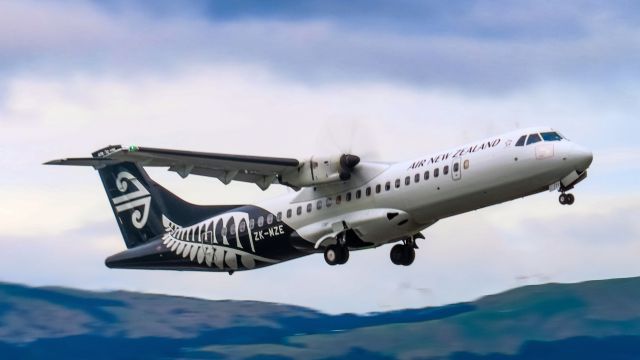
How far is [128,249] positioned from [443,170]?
9850 millimetres

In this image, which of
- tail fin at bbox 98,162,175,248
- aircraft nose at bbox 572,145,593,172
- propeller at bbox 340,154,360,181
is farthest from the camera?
tail fin at bbox 98,162,175,248

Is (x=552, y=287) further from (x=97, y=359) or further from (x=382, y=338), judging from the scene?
(x=97, y=359)

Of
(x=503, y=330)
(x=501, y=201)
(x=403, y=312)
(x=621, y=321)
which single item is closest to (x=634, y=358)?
(x=621, y=321)

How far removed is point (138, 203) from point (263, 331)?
20.2ft

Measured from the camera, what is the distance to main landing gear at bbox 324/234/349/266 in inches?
1060

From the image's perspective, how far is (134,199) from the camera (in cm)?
3167

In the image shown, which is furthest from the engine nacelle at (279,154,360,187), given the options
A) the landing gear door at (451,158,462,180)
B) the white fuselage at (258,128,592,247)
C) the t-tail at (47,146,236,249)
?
the t-tail at (47,146,236,249)

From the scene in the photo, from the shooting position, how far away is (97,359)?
3397 centimetres

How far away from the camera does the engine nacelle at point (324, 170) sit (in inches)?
1053

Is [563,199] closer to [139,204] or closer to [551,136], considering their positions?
[551,136]

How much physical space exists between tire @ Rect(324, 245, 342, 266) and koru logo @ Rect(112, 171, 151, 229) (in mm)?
6253

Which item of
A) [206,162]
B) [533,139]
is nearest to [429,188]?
[533,139]

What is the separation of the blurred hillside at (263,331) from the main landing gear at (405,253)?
657 centimetres

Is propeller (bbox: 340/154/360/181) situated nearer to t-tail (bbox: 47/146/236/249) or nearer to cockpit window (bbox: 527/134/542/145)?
cockpit window (bbox: 527/134/542/145)
